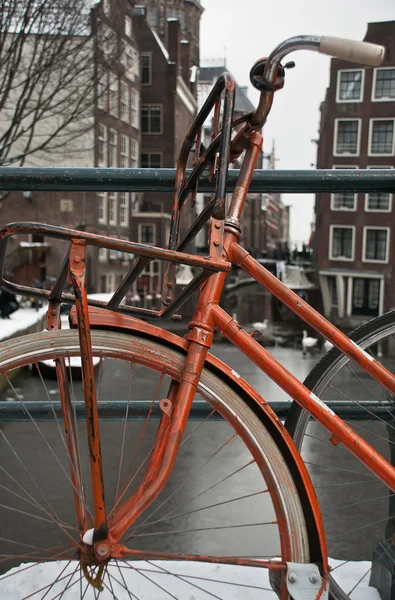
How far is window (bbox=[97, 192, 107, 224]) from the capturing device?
22.8 m

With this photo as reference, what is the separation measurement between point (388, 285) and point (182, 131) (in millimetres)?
13263

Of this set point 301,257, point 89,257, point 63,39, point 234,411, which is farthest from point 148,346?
point 301,257

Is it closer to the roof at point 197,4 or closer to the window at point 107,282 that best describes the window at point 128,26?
the window at point 107,282

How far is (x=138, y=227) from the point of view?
26.8 meters

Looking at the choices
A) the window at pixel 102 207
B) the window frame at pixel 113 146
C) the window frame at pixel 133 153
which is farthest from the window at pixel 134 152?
the window at pixel 102 207

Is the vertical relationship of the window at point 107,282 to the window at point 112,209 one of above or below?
below

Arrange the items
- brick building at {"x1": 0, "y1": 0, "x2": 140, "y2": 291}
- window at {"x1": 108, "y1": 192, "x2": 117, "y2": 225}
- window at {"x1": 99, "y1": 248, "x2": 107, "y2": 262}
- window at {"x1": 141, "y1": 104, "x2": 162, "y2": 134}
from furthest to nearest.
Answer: window at {"x1": 141, "y1": 104, "x2": 162, "y2": 134} < window at {"x1": 108, "y1": 192, "x2": 117, "y2": 225} < window at {"x1": 99, "y1": 248, "x2": 107, "y2": 262} < brick building at {"x1": 0, "y1": 0, "x2": 140, "y2": 291}

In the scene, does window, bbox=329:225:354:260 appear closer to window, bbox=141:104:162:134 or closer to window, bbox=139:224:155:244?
window, bbox=139:224:155:244

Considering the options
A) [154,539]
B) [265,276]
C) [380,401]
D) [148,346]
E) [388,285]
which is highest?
[265,276]

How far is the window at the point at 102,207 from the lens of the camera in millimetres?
22781

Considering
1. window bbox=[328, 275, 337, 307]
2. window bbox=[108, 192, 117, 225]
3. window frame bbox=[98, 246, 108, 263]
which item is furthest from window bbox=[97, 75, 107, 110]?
window bbox=[328, 275, 337, 307]

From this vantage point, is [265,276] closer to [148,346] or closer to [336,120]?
[148,346]

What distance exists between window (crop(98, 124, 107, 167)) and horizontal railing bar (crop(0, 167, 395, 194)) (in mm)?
20560

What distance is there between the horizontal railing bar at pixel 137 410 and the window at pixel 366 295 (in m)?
26.4
